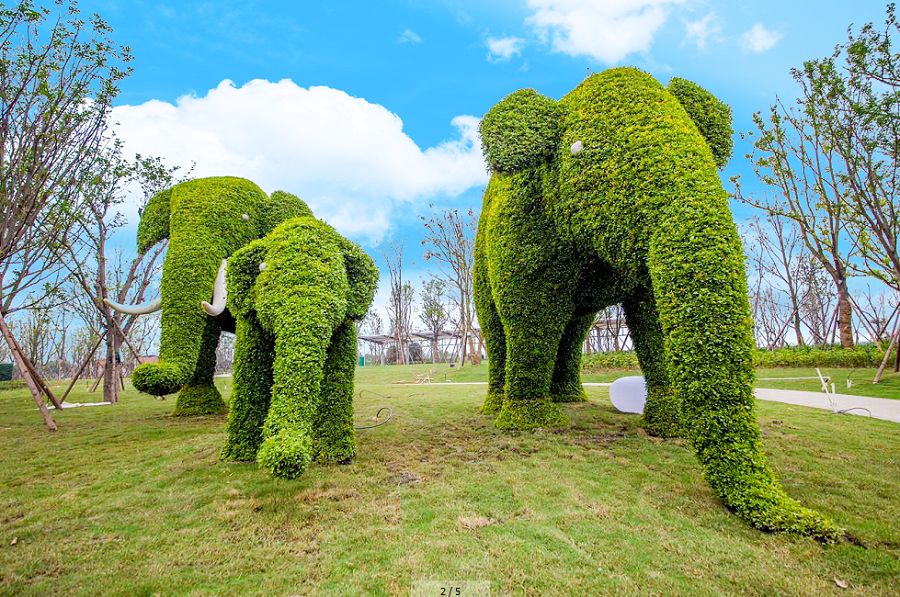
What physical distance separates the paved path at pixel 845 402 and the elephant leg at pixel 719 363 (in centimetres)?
635

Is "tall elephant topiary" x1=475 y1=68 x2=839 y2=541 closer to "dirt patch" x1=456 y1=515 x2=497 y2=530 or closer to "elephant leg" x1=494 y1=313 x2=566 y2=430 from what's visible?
"elephant leg" x1=494 y1=313 x2=566 y2=430

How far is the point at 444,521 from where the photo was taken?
3.34m

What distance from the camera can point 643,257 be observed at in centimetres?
400

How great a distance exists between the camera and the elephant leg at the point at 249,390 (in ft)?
16.0

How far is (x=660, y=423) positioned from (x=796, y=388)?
9.60 metres

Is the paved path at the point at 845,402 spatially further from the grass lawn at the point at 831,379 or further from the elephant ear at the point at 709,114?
the elephant ear at the point at 709,114

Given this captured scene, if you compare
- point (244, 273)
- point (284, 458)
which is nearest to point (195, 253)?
point (244, 273)

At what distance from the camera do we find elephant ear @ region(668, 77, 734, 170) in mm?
4996

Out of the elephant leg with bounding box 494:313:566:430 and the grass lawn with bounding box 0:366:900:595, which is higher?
the elephant leg with bounding box 494:313:566:430

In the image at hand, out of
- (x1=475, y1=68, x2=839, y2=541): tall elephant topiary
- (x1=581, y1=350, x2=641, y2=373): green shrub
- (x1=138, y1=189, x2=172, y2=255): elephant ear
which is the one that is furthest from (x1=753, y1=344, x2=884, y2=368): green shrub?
(x1=138, y1=189, x2=172, y2=255): elephant ear

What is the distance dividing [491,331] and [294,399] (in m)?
4.89

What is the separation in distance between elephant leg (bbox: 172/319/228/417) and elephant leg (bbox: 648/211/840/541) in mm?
7861

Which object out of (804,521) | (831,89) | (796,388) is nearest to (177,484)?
(804,521)

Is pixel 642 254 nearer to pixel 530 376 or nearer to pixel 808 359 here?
pixel 530 376
